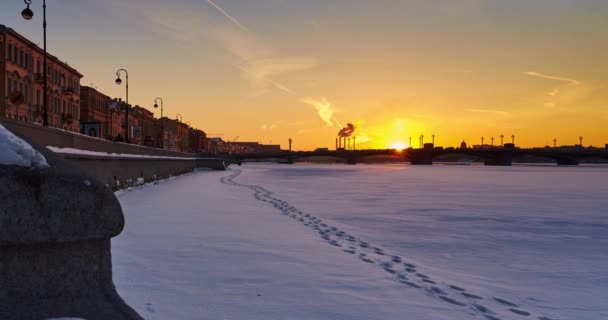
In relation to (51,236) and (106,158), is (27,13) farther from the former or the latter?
(51,236)

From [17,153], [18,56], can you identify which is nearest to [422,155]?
[18,56]

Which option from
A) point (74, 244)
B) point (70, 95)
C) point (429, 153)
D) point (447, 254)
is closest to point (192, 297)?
point (74, 244)

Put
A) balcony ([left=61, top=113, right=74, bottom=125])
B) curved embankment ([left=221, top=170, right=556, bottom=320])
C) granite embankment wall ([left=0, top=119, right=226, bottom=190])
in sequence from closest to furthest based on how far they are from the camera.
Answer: curved embankment ([left=221, top=170, right=556, bottom=320]) < granite embankment wall ([left=0, top=119, right=226, bottom=190]) < balcony ([left=61, top=113, right=74, bottom=125])

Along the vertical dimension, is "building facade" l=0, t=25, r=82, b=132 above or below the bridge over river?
above

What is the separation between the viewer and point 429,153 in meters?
117

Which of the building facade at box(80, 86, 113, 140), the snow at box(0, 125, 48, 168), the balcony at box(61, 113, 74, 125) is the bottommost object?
the snow at box(0, 125, 48, 168)

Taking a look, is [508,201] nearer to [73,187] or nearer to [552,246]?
[552,246]

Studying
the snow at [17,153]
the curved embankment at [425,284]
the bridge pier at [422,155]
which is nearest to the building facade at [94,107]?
the curved embankment at [425,284]

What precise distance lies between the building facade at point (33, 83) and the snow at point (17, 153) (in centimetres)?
4068

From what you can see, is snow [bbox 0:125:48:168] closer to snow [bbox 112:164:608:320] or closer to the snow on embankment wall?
the snow on embankment wall

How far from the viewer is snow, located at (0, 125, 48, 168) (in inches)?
78.0

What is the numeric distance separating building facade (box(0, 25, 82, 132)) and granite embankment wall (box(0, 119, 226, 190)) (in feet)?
54.1

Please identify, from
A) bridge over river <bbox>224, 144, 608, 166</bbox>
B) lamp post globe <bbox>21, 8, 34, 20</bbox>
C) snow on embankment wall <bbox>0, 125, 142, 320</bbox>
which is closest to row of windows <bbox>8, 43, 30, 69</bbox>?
lamp post globe <bbox>21, 8, 34, 20</bbox>

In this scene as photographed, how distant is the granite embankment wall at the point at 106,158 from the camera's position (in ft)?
36.2
